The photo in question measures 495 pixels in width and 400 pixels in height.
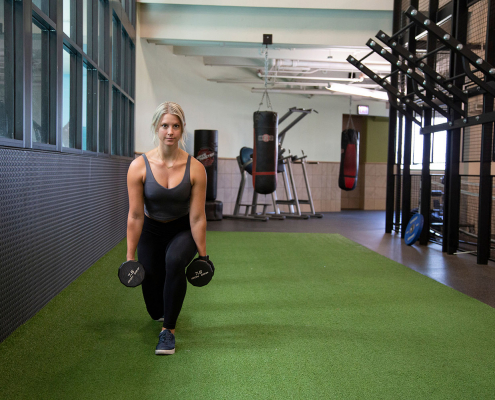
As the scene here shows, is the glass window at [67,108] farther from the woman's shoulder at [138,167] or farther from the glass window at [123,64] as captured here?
the glass window at [123,64]

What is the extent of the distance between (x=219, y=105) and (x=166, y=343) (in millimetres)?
8388

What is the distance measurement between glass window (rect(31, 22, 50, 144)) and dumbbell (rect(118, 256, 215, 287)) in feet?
5.12

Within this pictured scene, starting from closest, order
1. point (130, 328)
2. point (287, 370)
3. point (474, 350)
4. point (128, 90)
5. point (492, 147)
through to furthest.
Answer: point (287, 370) < point (474, 350) < point (130, 328) < point (492, 147) < point (128, 90)

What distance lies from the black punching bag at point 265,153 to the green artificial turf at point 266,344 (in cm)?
360

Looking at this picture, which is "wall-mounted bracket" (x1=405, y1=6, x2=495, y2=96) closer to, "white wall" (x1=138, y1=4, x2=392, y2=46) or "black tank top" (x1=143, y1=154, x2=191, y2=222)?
"white wall" (x1=138, y1=4, x2=392, y2=46)

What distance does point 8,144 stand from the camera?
7.93 ft

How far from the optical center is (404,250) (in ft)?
17.8

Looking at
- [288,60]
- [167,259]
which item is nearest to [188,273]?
[167,259]

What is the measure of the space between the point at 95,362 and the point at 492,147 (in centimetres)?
411

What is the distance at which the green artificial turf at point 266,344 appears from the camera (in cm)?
185

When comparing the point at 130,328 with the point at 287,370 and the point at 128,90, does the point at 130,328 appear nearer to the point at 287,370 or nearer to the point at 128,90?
the point at 287,370

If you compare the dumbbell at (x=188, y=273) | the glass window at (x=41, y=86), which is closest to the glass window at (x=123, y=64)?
the glass window at (x=41, y=86)

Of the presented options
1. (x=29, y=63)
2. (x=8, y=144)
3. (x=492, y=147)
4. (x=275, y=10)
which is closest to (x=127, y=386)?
(x=8, y=144)

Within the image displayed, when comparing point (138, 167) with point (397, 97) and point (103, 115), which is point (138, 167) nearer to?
point (103, 115)
